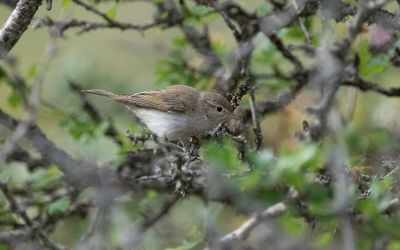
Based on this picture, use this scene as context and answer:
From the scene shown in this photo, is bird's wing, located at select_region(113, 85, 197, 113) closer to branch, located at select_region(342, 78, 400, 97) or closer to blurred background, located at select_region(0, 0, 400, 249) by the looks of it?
blurred background, located at select_region(0, 0, 400, 249)

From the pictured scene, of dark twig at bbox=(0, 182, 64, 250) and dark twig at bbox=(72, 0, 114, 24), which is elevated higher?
dark twig at bbox=(72, 0, 114, 24)

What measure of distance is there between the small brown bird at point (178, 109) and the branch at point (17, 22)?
115 centimetres

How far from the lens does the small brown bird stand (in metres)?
4.01

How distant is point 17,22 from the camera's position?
9.59ft

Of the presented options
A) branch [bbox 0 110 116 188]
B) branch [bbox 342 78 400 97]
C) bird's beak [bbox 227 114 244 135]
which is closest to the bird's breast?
bird's beak [bbox 227 114 244 135]

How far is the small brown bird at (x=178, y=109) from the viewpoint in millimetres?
4008

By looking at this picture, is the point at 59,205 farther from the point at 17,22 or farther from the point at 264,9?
the point at 264,9

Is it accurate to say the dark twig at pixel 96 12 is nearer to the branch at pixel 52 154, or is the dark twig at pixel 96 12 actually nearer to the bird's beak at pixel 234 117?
the branch at pixel 52 154

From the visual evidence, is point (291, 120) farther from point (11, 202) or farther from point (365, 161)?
point (11, 202)

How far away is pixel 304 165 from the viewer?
91.6 inches

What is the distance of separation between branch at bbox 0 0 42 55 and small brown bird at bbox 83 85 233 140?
1153 mm

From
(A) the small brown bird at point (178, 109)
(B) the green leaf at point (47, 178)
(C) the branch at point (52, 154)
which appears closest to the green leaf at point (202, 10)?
(A) the small brown bird at point (178, 109)

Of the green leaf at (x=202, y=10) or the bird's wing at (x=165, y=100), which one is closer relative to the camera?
the green leaf at (x=202, y=10)

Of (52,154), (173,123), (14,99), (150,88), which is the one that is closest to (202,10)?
(173,123)
